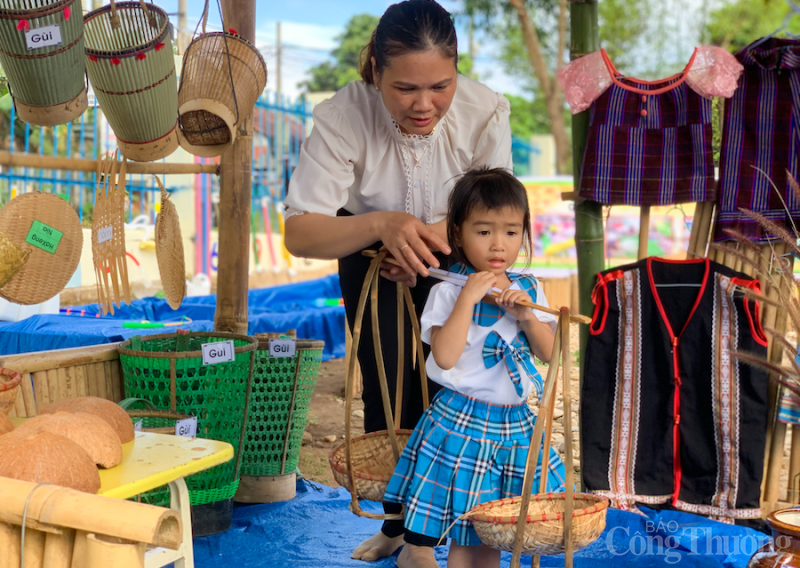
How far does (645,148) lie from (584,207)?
301mm

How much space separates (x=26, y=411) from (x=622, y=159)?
220cm

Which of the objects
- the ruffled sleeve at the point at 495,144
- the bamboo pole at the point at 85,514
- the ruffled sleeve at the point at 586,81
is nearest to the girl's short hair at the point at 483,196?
the ruffled sleeve at the point at 495,144

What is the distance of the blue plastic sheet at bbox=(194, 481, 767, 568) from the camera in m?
2.40

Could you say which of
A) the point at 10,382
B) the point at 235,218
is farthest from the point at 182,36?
the point at 10,382

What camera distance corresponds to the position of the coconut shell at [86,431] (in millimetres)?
1312

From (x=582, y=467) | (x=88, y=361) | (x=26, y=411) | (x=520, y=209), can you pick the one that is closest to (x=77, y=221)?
(x=88, y=361)

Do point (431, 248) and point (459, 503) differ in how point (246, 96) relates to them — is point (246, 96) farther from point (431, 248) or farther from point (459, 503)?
point (459, 503)

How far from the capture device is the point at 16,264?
5.39 ft

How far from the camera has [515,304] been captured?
182 centimetres

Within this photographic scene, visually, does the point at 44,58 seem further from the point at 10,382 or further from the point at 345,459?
the point at 345,459

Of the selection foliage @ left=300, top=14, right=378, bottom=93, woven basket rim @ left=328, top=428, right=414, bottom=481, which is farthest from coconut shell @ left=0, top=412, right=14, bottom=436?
foliage @ left=300, top=14, right=378, bottom=93

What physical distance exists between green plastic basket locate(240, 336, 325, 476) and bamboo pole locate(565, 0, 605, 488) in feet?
3.45

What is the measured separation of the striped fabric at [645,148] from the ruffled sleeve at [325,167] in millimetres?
1090

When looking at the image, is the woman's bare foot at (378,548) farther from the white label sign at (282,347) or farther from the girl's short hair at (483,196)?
the girl's short hair at (483,196)
